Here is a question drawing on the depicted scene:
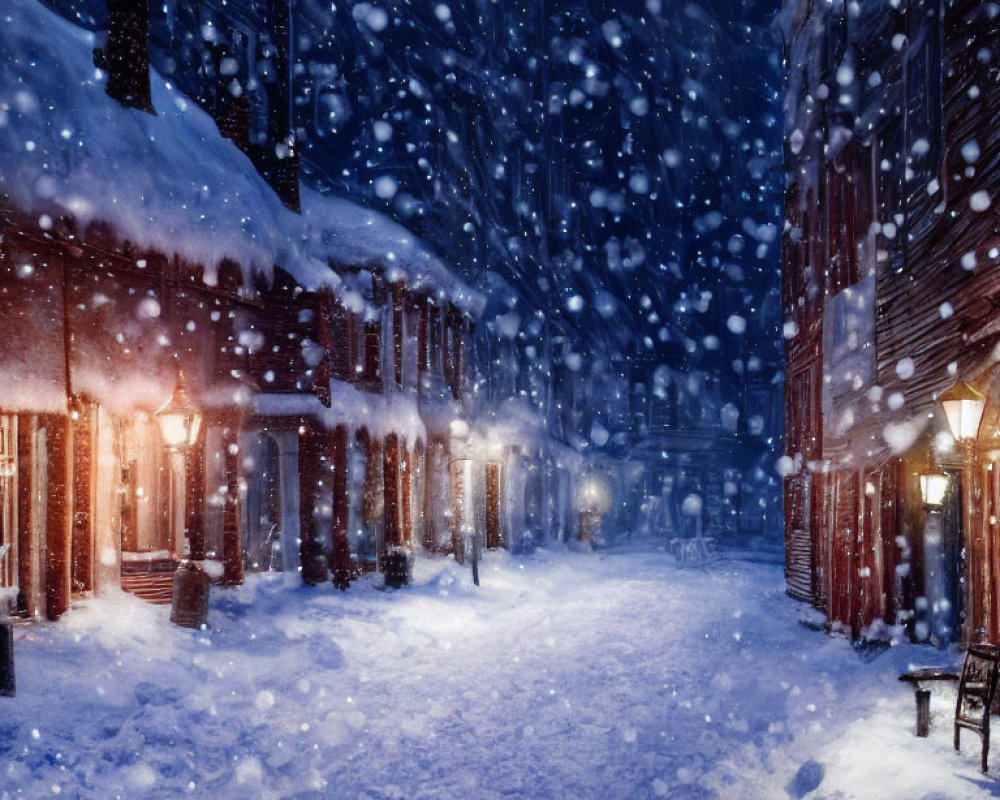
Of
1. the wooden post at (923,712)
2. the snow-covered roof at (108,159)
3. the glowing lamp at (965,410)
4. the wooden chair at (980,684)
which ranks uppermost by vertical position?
the snow-covered roof at (108,159)

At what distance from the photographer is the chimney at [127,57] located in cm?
1162

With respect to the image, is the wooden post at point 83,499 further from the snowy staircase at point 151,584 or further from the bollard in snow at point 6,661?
the bollard in snow at point 6,661

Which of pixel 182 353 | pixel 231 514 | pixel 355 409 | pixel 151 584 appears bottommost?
pixel 151 584

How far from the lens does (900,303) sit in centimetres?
1154

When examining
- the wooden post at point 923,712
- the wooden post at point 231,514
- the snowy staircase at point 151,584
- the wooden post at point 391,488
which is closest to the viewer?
the wooden post at point 923,712

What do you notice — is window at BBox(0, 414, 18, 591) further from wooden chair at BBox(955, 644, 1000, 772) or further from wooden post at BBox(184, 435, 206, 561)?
wooden chair at BBox(955, 644, 1000, 772)

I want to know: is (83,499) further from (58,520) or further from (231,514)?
(231,514)

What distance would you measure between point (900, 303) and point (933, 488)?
3.28 metres

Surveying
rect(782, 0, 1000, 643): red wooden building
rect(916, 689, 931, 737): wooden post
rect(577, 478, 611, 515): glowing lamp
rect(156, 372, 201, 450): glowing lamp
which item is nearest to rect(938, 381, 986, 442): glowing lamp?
rect(782, 0, 1000, 643): red wooden building

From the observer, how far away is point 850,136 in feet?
45.0

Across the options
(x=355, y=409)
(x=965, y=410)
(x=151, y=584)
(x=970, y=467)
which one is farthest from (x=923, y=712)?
(x=355, y=409)

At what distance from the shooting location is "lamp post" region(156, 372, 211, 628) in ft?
34.3

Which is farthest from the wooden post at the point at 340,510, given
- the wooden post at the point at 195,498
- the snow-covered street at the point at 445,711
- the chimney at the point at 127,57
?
the chimney at the point at 127,57

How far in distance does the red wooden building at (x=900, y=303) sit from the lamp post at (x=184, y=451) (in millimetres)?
9246
